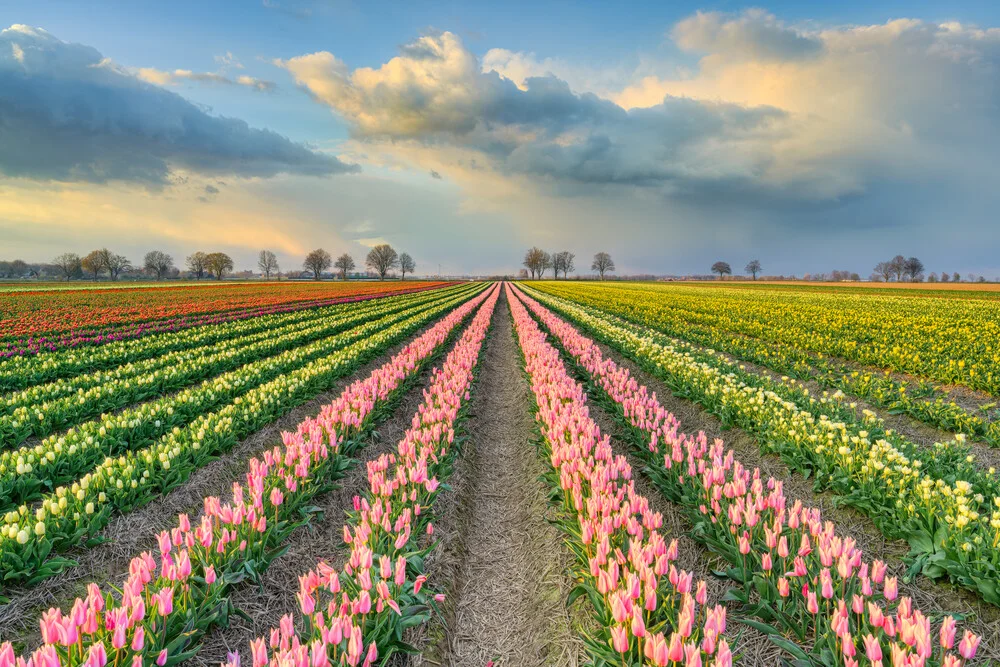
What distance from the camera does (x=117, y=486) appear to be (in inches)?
201

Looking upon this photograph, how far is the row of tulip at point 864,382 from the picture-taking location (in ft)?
27.2

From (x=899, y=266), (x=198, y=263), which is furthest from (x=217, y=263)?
(x=899, y=266)

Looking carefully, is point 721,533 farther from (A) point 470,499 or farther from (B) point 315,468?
(B) point 315,468

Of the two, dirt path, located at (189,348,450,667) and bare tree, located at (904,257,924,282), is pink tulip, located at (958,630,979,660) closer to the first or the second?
dirt path, located at (189,348,450,667)

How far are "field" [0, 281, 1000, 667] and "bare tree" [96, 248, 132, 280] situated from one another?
15432cm

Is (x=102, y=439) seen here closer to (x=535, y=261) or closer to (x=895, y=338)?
(x=895, y=338)

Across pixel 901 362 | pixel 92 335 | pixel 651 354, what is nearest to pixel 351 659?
pixel 651 354

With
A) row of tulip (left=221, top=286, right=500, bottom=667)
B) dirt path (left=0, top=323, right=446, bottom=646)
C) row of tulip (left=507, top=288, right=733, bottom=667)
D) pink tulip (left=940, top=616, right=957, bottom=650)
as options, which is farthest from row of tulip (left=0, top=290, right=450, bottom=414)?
pink tulip (left=940, top=616, right=957, bottom=650)

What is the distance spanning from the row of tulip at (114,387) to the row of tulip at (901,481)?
13.3 metres

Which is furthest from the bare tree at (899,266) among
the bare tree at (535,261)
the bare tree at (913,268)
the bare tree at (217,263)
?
the bare tree at (217,263)

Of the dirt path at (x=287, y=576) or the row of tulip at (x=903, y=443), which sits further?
the row of tulip at (x=903, y=443)

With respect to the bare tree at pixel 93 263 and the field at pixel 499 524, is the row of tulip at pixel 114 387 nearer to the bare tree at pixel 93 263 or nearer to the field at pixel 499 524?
the field at pixel 499 524

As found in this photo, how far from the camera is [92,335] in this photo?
687 inches

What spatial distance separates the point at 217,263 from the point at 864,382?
530 feet
